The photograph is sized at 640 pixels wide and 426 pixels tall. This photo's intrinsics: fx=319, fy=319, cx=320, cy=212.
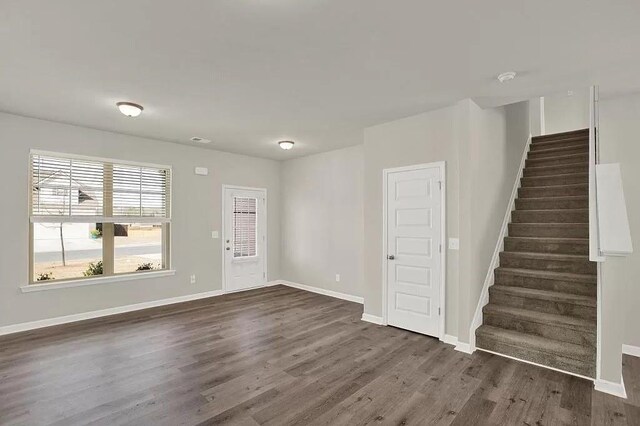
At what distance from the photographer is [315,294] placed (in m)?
6.21

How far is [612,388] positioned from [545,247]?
187cm

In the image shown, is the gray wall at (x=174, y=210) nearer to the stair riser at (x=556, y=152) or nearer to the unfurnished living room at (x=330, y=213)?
the unfurnished living room at (x=330, y=213)

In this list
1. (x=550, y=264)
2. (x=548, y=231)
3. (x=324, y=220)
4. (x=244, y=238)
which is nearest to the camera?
(x=550, y=264)

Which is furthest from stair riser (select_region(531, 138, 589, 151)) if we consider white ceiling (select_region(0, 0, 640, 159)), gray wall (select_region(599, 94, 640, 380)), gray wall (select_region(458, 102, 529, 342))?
white ceiling (select_region(0, 0, 640, 159))

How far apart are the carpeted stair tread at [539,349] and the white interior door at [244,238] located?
4.42 metres

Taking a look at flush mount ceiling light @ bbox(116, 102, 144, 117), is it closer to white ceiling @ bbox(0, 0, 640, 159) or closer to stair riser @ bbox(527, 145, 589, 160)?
white ceiling @ bbox(0, 0, 640, 159)

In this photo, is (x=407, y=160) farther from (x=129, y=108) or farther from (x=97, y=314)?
(x=97, y=314)

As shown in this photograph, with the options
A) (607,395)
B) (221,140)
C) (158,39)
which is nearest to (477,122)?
(607,395)

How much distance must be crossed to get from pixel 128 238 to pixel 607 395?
241 inches

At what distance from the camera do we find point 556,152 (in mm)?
5434

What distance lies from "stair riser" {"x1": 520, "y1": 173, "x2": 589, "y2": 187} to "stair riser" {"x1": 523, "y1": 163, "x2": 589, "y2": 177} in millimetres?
151

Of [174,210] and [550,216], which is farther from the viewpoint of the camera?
[174,210]

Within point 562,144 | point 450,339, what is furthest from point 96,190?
point 562,144

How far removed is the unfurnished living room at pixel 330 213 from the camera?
7.66ft
